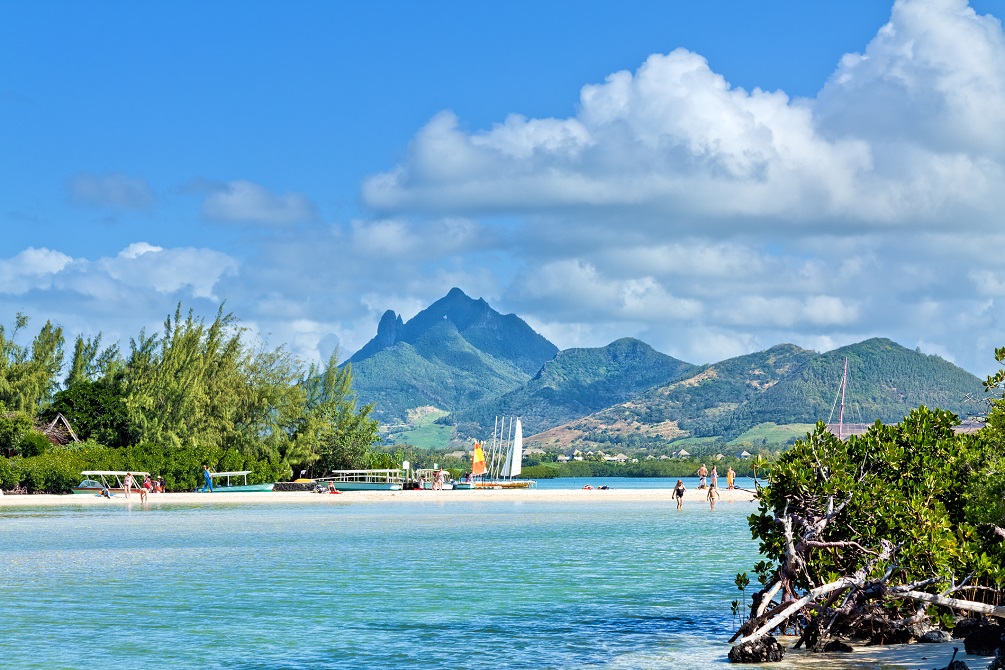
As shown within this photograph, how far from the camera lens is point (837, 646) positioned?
16.9 m

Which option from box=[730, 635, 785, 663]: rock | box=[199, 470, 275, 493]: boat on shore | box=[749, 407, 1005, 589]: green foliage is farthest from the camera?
box=[199, 470, 275, 493]: boat on shore

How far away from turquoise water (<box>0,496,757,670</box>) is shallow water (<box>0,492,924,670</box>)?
6 cm

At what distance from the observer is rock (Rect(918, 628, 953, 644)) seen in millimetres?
17062

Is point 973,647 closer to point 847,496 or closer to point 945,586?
point 945,586

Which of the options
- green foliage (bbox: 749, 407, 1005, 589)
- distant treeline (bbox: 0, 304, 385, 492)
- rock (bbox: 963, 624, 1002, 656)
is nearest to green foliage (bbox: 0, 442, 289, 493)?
distant treeline (bbox: 0, 304, 385, 492)

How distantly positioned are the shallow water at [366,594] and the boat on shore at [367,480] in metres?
29.3

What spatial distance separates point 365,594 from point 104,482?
45.0 m

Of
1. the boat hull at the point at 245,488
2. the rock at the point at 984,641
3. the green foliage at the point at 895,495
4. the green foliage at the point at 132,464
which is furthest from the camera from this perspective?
the boat hull at the point at 245,488

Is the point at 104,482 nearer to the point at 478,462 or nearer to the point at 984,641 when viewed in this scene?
the point at 478,462

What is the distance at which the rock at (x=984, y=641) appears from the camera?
1546 cm

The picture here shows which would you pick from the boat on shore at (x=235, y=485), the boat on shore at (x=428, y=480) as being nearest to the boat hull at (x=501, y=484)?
the boat on shore at (x=428, y=480)

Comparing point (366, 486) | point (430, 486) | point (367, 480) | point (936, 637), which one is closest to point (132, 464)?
point (366, 486)

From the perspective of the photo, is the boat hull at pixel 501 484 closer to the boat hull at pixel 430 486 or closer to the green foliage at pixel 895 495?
the boat hull at pixel 430 486

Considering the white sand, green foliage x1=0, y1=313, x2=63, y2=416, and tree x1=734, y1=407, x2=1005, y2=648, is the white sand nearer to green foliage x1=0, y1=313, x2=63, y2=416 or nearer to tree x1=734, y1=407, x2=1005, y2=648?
green foliage x1=0, y1=313, x2=63, y2=416
